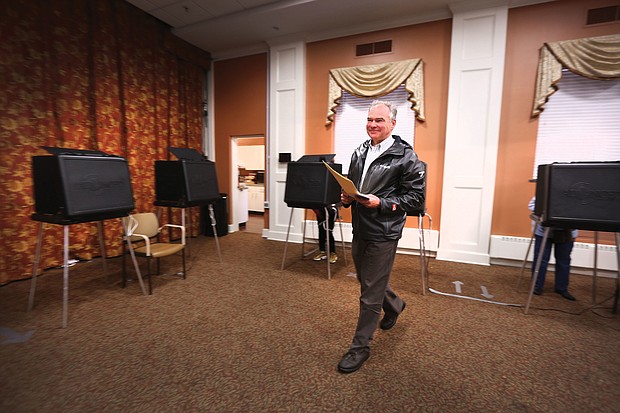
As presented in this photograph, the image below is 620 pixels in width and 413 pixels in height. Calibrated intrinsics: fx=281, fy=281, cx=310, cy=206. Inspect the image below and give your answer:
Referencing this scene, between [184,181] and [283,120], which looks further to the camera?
[283,120]

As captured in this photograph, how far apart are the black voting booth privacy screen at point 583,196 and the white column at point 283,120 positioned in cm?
344

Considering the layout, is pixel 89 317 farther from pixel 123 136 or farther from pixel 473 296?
pixel 473 296

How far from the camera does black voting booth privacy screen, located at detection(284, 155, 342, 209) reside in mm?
3139

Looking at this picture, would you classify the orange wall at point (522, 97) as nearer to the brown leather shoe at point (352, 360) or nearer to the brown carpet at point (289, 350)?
the brown carpet at point (289, 350)

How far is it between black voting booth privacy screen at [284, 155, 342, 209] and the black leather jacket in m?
1.38

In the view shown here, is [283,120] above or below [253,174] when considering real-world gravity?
above

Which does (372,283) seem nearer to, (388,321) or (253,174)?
(388,321)

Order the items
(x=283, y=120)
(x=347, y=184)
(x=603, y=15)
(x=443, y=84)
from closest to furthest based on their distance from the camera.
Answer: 1. (x=347, y=184)
2. (x=603, y=15)
3. (x=443, y=84)
4. (x=283, y=120)

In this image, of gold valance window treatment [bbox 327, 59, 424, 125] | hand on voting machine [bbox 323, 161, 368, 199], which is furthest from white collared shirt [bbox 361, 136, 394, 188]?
gold valance window treatment [bbox 327, 59, 424, 125]

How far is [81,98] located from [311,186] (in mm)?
3156

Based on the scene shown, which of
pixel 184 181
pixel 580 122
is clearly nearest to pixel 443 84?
pixel 580 122

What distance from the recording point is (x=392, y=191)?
5.74 feet

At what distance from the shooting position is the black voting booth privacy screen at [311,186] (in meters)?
3.14

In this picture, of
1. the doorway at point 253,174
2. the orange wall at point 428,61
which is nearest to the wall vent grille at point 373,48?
the orange wall at point 428,61
